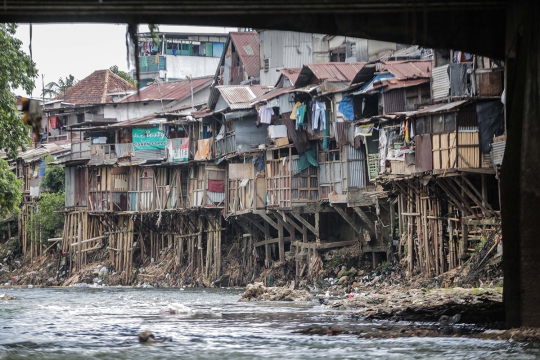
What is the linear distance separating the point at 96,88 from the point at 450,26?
169 ft

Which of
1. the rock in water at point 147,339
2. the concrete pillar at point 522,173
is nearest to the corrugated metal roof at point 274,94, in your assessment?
the rock in water at point 147,339

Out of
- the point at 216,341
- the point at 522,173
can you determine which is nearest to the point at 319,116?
the point at 216,341

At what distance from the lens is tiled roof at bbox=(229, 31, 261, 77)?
5253cm

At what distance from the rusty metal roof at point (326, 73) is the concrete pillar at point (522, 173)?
23992 millimetres

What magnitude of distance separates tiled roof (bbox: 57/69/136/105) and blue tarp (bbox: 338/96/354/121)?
2894cm

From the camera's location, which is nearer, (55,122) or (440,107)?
(440,107)

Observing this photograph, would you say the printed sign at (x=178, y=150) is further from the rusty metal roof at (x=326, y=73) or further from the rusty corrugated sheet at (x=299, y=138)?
the rusty metal roof at (x=326, y=73)

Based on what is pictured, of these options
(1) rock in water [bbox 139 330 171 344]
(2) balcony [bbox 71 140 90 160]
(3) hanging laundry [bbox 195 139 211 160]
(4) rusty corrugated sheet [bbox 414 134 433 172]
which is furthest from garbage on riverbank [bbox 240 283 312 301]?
(2) balcony [bbox 71 140 90 160]

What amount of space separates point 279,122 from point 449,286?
1576 centimetres

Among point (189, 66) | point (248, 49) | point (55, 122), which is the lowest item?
point (55, 122)

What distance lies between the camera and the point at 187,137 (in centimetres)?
4862

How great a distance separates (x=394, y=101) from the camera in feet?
105

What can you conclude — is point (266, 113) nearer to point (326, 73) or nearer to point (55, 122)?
point (326, 73)

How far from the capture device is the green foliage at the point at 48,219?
5694 centimetres
